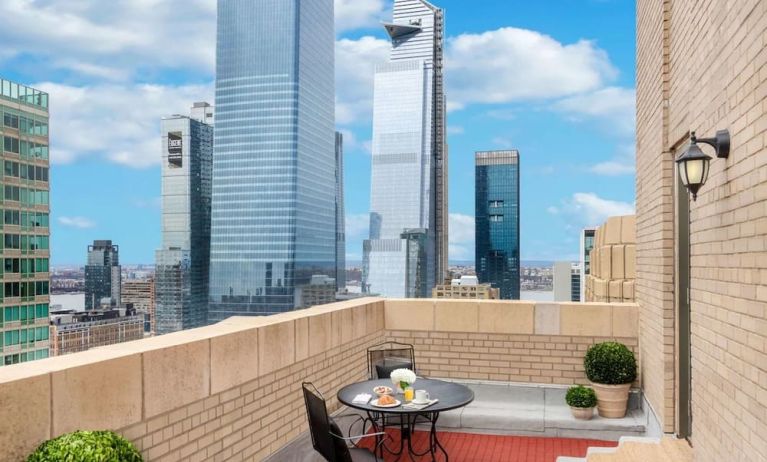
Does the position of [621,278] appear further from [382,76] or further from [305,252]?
[382,76]

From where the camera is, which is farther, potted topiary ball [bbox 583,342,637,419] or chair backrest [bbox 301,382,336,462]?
potted topiary ball [bbox 583,342,637,419]

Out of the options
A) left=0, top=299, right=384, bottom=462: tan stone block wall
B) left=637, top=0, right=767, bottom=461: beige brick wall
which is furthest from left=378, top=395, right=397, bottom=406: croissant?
left=637, top=0, right=767, bottom=461: beige brick wall

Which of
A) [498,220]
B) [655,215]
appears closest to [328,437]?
[655,215]

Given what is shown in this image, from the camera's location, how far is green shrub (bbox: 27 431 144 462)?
2.54 m

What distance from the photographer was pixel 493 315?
22.9ft

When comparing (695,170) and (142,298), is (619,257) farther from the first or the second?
(142,298)

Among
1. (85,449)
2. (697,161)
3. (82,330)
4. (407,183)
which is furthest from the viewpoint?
(407,183)

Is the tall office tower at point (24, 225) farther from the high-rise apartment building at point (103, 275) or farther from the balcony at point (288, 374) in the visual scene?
the balcony at point (288, 374)

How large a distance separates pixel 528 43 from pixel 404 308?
96376 millimetres

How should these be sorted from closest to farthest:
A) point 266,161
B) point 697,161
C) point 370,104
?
point 697,161, point 266,161, point 370,104

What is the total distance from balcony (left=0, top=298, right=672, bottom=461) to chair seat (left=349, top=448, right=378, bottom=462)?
74cm

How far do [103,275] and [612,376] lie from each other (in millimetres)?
79109

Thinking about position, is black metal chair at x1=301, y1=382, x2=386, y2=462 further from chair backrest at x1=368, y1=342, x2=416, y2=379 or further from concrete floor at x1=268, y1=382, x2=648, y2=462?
chair backrest at x1=368, y1=342, x2=416, y2=379

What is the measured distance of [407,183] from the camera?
339 feet
